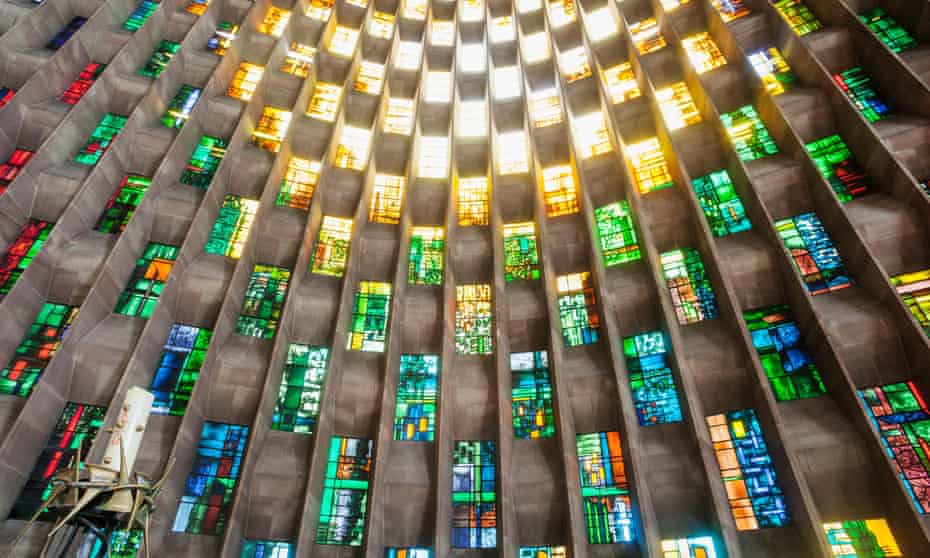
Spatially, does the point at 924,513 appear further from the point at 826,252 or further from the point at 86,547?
the point at 86,547

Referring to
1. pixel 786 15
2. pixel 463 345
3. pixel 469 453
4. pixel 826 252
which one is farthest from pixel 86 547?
pixel 786 15

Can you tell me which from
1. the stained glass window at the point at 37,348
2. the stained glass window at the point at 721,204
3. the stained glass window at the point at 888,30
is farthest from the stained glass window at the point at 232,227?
the stained glass window at the point at 888,30

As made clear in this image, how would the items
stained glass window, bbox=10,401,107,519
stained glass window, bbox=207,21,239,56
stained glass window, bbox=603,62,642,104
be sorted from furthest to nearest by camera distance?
stained glass window, bbox=207,21,239,56, stained glass window, bbox=603,62,642,104, stained glass window, bbox=10,401,107,519

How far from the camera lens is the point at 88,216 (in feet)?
49.8

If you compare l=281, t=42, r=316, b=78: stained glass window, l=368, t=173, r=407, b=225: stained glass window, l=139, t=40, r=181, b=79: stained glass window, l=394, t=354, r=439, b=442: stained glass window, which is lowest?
l=394, t=354, r=439, b=442: stained glass window

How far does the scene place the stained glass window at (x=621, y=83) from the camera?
20.0 metres

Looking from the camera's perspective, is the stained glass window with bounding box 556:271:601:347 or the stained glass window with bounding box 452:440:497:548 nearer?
the stained glass window with bounding box 452:440:497:548

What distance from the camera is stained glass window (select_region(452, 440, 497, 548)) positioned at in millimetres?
13305

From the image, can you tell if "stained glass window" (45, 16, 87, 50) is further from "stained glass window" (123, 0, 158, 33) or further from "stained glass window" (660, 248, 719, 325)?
"stained glass window" (660, 248, 719, 325)

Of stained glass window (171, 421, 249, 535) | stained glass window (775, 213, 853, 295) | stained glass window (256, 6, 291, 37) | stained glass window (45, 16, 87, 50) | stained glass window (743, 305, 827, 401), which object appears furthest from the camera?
stained glass window (256, 6, 291, 37)

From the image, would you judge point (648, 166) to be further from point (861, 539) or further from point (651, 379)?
point (861, 539)

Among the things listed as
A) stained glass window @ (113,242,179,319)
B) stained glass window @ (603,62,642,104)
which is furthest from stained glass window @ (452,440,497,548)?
stained glass window @ (603,62,642,104)

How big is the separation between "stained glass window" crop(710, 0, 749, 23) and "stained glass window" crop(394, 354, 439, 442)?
15511 mm

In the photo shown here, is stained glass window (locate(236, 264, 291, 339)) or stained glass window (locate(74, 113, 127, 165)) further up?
stained glass window (locate(74, 113, 127, 165))
